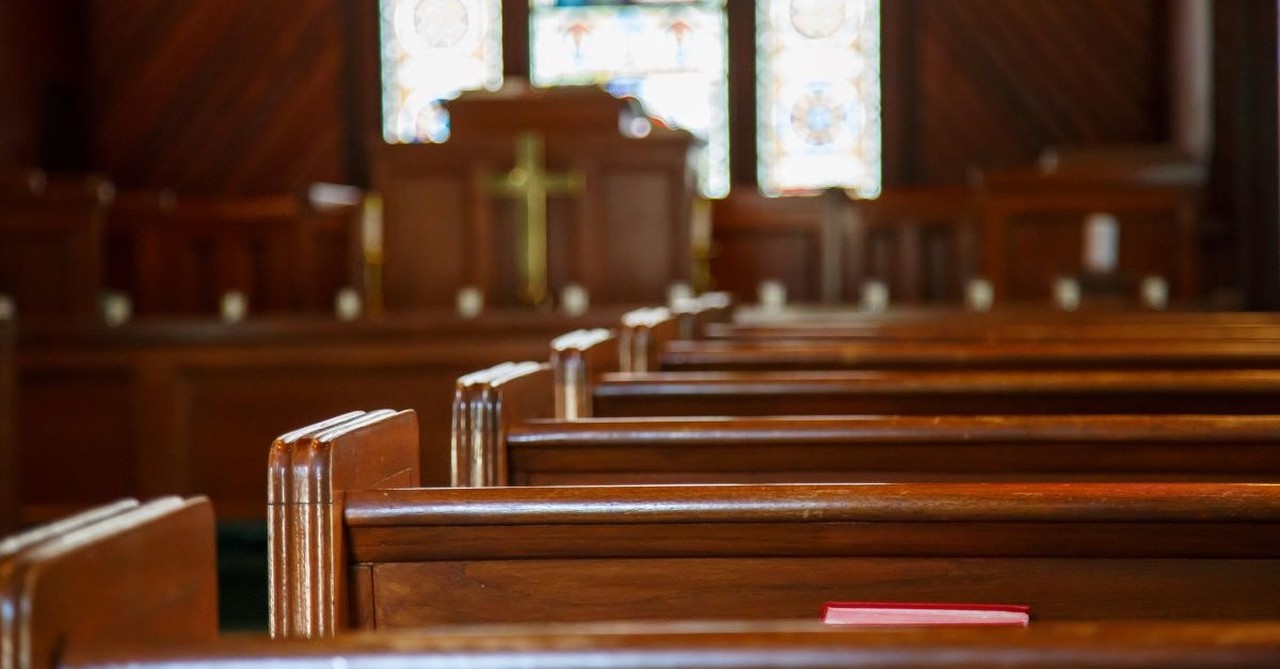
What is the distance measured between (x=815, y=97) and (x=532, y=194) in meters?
4.10

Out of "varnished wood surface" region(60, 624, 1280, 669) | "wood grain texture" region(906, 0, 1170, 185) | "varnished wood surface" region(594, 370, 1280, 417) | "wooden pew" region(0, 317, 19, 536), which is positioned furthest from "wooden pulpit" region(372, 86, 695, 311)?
"varnished wood surface" region(60, 624, 1280, 669)

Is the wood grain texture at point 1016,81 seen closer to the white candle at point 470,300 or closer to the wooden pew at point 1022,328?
the wooden pew at point 1022,328

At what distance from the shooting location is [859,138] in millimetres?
9422

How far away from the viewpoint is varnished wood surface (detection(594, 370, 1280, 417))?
2.35m

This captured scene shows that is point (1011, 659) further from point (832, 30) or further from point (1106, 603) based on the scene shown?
point (832, 30)

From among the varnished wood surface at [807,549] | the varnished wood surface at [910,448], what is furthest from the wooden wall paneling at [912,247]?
the varnished wood surface at [807,549]

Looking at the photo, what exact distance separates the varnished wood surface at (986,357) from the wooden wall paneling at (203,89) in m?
7.05

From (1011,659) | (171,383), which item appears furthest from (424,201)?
(1011,659)

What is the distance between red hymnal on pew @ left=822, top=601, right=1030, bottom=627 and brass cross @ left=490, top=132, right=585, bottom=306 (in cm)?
459

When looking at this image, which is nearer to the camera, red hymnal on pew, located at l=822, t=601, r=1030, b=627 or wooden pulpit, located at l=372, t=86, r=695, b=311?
red hymnal on pew, located at l=822, t=601, r=1030, b=627

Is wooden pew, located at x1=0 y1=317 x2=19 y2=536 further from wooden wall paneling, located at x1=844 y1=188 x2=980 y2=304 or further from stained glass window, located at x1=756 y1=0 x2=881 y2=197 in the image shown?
stained glass window, located at x1=756 y1=0 x2=881 y2=197

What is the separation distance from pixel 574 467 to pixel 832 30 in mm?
8008

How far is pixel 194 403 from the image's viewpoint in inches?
192

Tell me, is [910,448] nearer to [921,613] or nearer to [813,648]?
[921,613]
